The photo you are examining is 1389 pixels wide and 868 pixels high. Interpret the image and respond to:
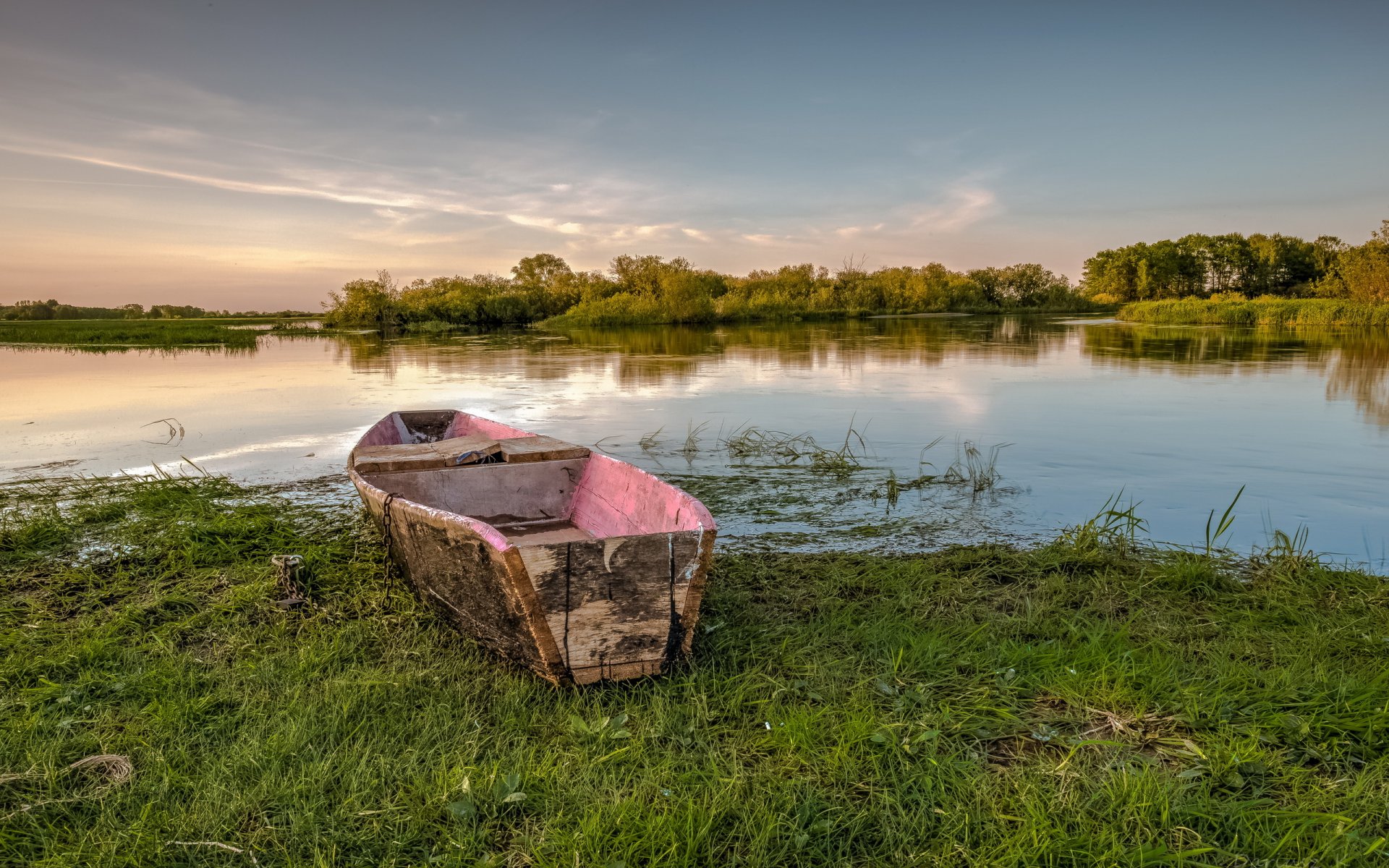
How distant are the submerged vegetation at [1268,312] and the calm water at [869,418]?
9819mm

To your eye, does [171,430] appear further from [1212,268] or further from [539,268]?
[1212,268]

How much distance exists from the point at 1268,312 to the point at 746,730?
4252 centimetres

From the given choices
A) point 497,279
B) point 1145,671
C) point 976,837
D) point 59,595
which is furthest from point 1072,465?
point 497,279

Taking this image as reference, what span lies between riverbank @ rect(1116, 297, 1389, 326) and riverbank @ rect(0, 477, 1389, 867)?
3608cm

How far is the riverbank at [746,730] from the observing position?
7.68 feet

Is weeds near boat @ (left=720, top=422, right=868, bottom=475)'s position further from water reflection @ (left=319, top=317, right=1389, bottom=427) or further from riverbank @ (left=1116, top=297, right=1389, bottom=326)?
riverbank @ (left=1116, top=297, right=1389, bottom=326)

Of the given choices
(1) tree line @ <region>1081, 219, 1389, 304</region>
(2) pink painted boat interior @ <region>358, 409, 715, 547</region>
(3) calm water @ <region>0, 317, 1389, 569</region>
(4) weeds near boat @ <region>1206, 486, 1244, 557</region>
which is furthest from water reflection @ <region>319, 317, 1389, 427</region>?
(1) tree line @ <region>1081, 219, 1389, 304</region>

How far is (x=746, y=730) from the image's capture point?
295 cm

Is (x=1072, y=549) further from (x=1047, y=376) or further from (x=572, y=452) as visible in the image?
(x=1047, y=376)

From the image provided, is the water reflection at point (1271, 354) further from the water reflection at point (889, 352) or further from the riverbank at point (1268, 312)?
the riverbank at point (1268, 312)

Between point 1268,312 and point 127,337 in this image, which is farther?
point 1268,312

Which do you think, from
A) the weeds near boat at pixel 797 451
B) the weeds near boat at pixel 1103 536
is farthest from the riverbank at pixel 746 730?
the weeds near boat at pixel 797 451

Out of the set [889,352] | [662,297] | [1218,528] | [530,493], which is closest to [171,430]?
[530,493]

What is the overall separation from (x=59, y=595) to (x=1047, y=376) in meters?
17.0
